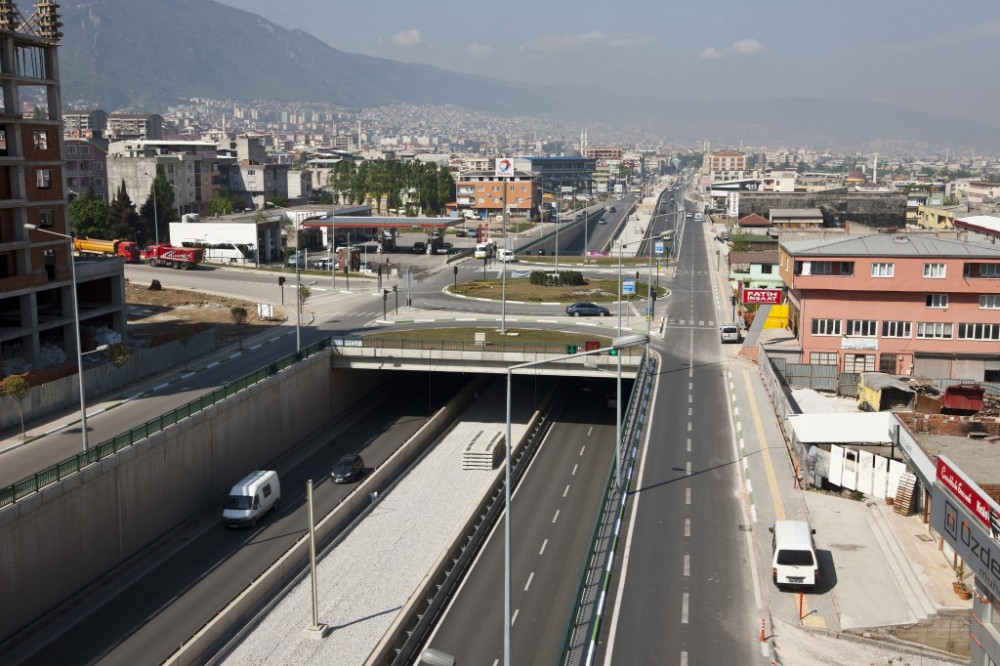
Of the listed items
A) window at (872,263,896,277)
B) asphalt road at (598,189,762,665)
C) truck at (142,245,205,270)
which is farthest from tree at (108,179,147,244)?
window at (872,263,896,277)

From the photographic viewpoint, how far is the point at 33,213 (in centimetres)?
4831

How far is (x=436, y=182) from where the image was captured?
15388 cm

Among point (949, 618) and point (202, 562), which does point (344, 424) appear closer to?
point (202, 562)

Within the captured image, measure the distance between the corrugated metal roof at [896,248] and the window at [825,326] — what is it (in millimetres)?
3955

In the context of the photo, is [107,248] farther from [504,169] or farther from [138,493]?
[504,169]

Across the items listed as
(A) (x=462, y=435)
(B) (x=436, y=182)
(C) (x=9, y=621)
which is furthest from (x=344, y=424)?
(B) (x=436, y=182)

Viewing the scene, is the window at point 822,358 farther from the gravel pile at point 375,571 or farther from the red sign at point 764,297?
the gravel pile at point 375,571

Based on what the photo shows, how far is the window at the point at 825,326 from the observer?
2211 inches

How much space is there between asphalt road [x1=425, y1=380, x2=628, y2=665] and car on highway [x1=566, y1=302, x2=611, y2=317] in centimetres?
1580

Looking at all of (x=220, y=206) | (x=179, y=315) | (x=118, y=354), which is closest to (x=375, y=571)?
(x=118, y=354)

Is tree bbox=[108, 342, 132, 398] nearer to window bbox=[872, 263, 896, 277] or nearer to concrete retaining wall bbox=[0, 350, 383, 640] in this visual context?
concrete retaining wall bbox=[0, 350, 383, 640]

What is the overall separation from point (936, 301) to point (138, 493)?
144 ft

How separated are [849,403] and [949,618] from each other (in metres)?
22.9

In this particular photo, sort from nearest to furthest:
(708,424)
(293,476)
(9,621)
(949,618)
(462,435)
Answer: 1. (949,618)
2. (9,621)
3. (708,424)
4. (293,476)
5. (462,435)
